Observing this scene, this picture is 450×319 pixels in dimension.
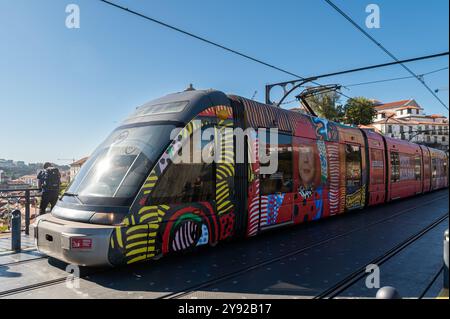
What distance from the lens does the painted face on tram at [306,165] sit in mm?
8984

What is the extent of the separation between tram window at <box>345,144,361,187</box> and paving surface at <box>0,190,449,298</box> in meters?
3.38

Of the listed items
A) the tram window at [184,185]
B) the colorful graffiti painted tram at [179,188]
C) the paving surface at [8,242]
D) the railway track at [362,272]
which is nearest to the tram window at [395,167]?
the railway track at [362,272]

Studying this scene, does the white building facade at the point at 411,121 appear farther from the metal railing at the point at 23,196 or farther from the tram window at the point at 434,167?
the metal railing at the point at 23,196

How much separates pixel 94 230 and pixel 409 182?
16.7m

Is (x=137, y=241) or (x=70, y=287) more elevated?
(x=137, y=241)

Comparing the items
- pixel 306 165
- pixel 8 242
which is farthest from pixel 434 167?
pixel 8 242

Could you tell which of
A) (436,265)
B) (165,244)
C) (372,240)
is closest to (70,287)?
(165,244)

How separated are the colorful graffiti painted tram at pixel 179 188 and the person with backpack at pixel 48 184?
3.21 metres

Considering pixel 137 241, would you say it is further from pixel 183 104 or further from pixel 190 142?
pixel 183 104

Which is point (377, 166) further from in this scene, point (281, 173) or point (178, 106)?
point (178, 106)

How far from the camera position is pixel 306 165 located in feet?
30.2

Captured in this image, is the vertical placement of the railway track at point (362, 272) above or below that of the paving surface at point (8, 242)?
below
